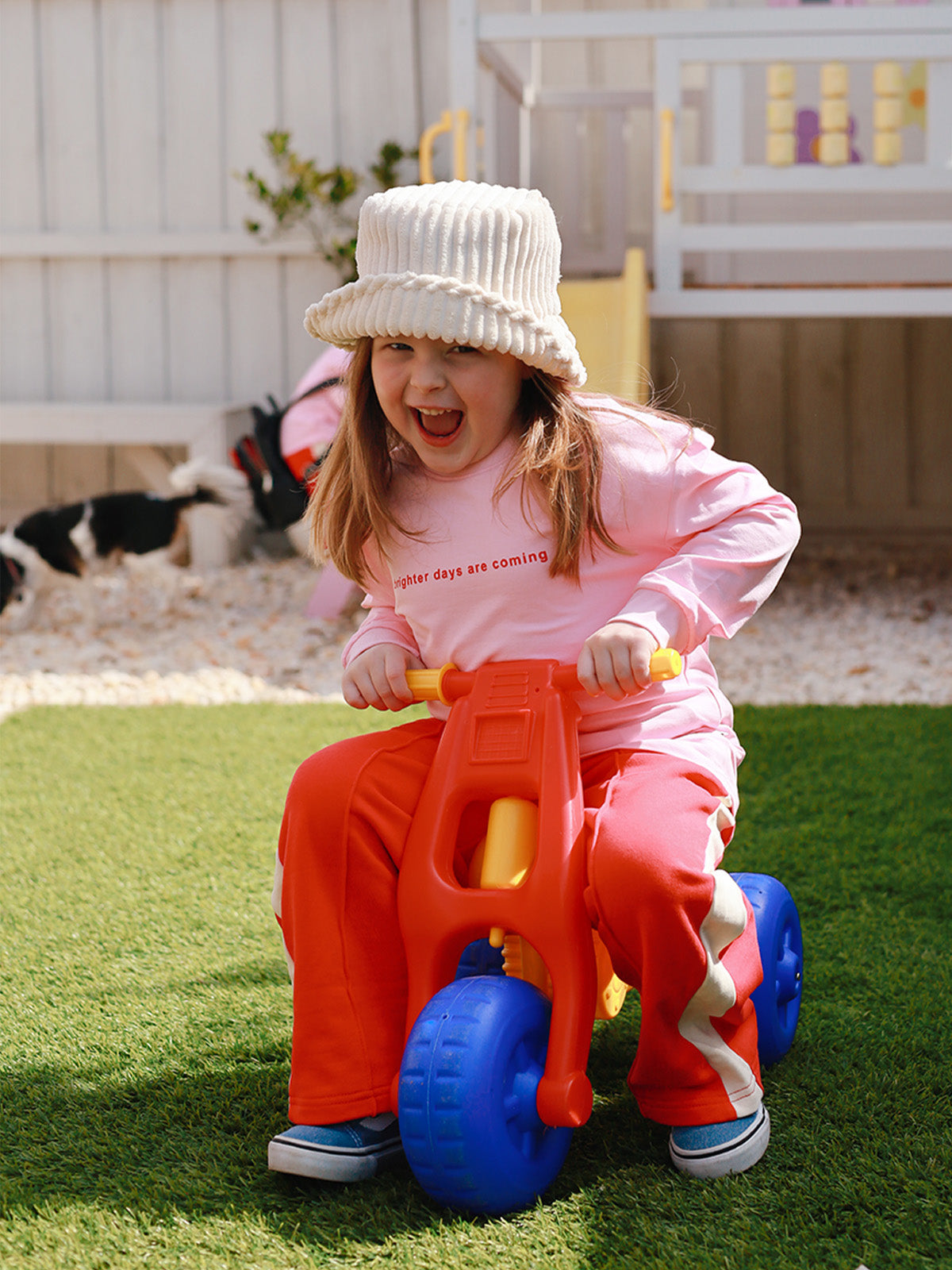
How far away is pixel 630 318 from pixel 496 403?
9.65ft

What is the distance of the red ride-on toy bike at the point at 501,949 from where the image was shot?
1358 mm

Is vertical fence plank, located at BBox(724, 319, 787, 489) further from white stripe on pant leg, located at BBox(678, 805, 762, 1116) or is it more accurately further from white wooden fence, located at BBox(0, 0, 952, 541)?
white stripe on pant leg, located at BBox(678, 805, 762, 1116)

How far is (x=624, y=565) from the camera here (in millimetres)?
1703

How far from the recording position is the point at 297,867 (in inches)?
61.6

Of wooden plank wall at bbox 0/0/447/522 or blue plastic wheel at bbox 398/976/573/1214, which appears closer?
blue plastic wheel at bbox 398/976/573/1214

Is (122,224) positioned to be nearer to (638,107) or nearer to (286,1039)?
(638,107)

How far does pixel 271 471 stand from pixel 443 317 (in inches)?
140

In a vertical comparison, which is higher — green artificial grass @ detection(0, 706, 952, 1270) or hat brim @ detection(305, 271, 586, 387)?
hat brim @ detection(305, 271, 586, 387)

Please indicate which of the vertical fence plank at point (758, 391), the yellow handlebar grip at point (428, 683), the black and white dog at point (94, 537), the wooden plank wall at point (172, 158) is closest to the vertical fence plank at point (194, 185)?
the wooden plank wall at point (172, 158)

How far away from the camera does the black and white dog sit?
199 inches

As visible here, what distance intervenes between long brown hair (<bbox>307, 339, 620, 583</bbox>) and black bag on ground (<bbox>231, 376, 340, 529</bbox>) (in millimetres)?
2818

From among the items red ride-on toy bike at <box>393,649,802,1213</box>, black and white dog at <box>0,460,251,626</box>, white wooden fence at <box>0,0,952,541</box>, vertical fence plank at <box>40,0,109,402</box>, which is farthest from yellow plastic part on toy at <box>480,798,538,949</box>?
vertical fence plank at <box>40,0,109,402</box>

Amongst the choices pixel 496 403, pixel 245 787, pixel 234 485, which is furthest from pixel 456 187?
pixel 234 485

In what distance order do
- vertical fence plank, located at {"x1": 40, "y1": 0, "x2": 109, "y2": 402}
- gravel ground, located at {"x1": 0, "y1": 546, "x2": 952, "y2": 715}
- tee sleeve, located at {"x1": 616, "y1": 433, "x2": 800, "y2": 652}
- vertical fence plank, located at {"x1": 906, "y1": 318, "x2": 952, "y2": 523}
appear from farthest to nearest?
vertical fence plank, located at {"x1": 40, "y1": 0, "x2": 109, "y2": 402} < vertical fence plank, located at {"x1": 906, "y1": 318, "x2": 952, "y2": 523} < gravel ground, located at {"x1": 0, "y1": 546, "x2": 952, "y2": 715} < tee sleeve, located at {"x1": 616, "y1": 433, "x2": 800, "y2": 652}
